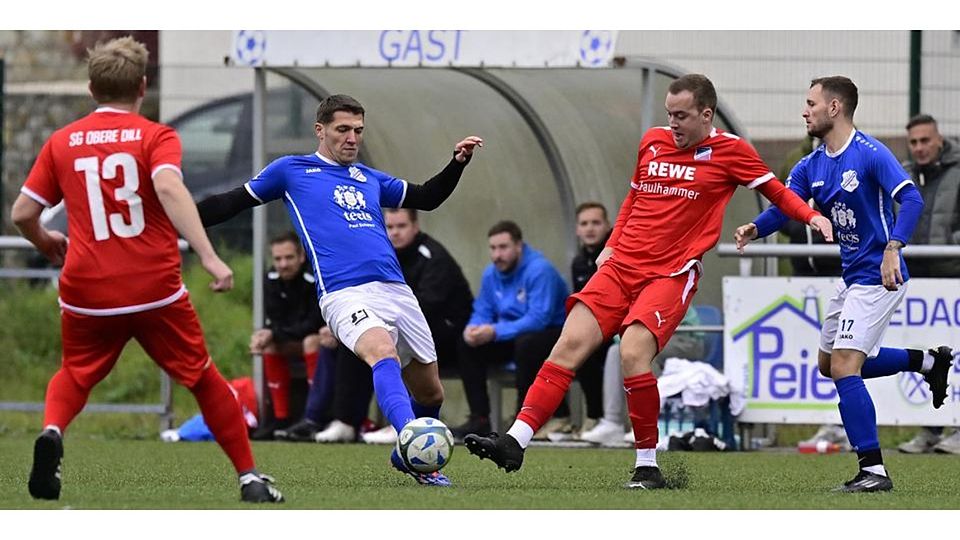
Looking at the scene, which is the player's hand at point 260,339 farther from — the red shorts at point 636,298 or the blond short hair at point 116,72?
the blond short hair at point 116,72

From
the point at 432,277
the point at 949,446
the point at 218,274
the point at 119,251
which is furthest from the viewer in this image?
the point at 432,277

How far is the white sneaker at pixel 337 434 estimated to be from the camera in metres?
12.5

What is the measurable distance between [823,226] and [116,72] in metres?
3.09

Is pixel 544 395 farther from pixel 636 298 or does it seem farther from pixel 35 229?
pixel 35 229

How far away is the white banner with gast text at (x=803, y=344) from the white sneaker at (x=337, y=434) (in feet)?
8.30

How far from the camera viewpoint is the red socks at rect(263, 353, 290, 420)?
42.8 feet

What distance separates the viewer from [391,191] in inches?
346

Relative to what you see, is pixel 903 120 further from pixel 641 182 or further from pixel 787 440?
pixel 641 182

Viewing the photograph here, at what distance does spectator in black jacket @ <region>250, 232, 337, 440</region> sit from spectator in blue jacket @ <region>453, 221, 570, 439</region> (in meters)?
1.10

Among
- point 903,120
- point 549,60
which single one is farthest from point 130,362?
point 903,120

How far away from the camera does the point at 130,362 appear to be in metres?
15.2

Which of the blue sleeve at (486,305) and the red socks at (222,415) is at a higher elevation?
the blue sleeve at (486,305)

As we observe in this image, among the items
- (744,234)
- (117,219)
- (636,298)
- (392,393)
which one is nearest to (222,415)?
(117,219)

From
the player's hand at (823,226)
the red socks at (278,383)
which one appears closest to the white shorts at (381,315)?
the player's hand at (823,226)
